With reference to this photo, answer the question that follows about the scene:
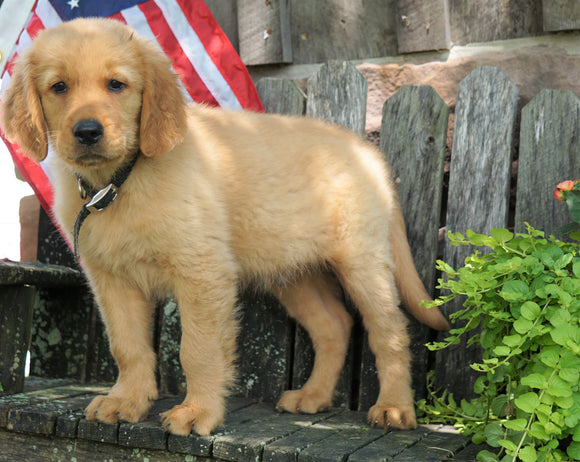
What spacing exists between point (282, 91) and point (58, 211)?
4.69 ft

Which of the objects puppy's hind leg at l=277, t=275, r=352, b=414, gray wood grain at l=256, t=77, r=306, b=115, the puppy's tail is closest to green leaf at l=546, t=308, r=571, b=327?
the puppy's tail

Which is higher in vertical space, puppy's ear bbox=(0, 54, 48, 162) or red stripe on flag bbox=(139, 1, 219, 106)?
A: red stripe on flag bbox=(139, 1, 219, 106)

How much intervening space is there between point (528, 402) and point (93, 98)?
191cm

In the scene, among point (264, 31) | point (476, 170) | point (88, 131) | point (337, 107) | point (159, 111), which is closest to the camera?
point (88, 131)

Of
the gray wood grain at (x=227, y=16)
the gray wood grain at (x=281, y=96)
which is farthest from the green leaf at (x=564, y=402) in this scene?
the gray wood grain at (x=227, y=16)

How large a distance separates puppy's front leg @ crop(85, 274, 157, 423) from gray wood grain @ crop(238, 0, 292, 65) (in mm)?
1641

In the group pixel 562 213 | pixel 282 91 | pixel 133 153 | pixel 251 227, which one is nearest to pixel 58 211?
pixel 133 153

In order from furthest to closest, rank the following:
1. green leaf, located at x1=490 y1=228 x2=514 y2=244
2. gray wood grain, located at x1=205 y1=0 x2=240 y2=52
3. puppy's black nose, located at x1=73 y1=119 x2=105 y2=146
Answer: gray wood grain, located at x1=205 y1=0 x2=240 y2=52
green leaf, located at x1=490 y1=228 x2=514 y2=244
puppy's black nose, located at x1=73 y1=119 x2=105 y2=146

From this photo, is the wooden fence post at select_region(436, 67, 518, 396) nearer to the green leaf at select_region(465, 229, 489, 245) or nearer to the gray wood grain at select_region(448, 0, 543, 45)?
the gray wood grain at select_region(448, 0, 543, 45)

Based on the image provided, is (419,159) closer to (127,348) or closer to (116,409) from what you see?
(127,348)

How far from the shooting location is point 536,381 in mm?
2252

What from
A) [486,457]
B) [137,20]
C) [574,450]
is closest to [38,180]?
[137,20]

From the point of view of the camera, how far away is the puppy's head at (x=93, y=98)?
260 cm

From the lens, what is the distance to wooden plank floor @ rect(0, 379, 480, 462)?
101 inches
